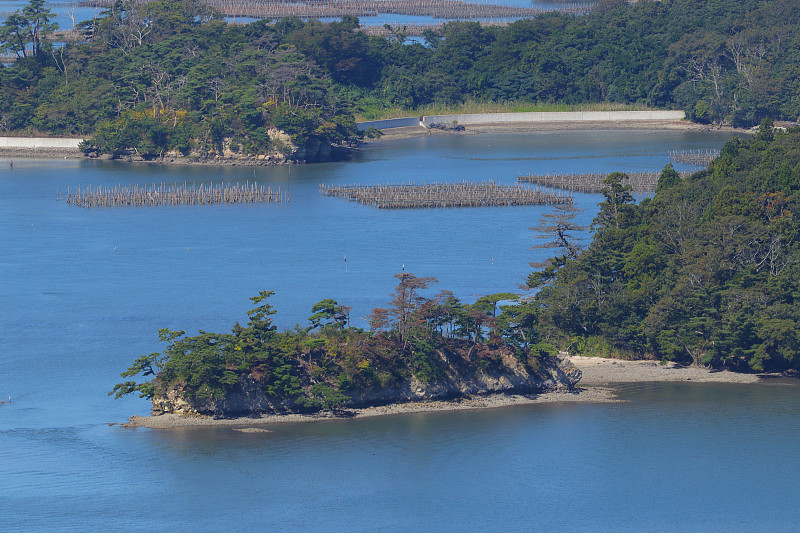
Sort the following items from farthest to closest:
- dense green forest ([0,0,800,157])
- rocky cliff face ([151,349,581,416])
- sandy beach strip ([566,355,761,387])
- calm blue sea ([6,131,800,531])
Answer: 1. dense green forest ([0,0,800,157])
2. sandy beach strip ([566,355,761,387])
3. rocky cliff face ([151,349,581,416])
4. calm blue sea ([6,131,800,531])

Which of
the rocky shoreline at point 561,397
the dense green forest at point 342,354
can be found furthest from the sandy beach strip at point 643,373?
the dense green forest at point 342,354

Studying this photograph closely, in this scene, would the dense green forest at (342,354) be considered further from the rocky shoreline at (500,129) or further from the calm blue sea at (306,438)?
the rocky shoreline at (500,129)

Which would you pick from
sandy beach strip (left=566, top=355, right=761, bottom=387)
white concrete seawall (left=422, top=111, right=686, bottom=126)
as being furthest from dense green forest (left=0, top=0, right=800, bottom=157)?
sandy beach strip (left=566, top=355, right=761, bottom=387)

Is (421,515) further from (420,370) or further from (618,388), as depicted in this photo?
(618,388)

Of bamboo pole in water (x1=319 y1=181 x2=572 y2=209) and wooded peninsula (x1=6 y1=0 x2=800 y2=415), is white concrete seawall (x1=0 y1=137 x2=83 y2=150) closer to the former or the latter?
wooded peninsula (x1=6 y1=0 x2=800 y2=415)

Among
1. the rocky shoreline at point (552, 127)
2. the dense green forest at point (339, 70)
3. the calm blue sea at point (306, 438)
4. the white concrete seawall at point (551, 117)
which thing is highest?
the dense green forest at point (339, 70)
